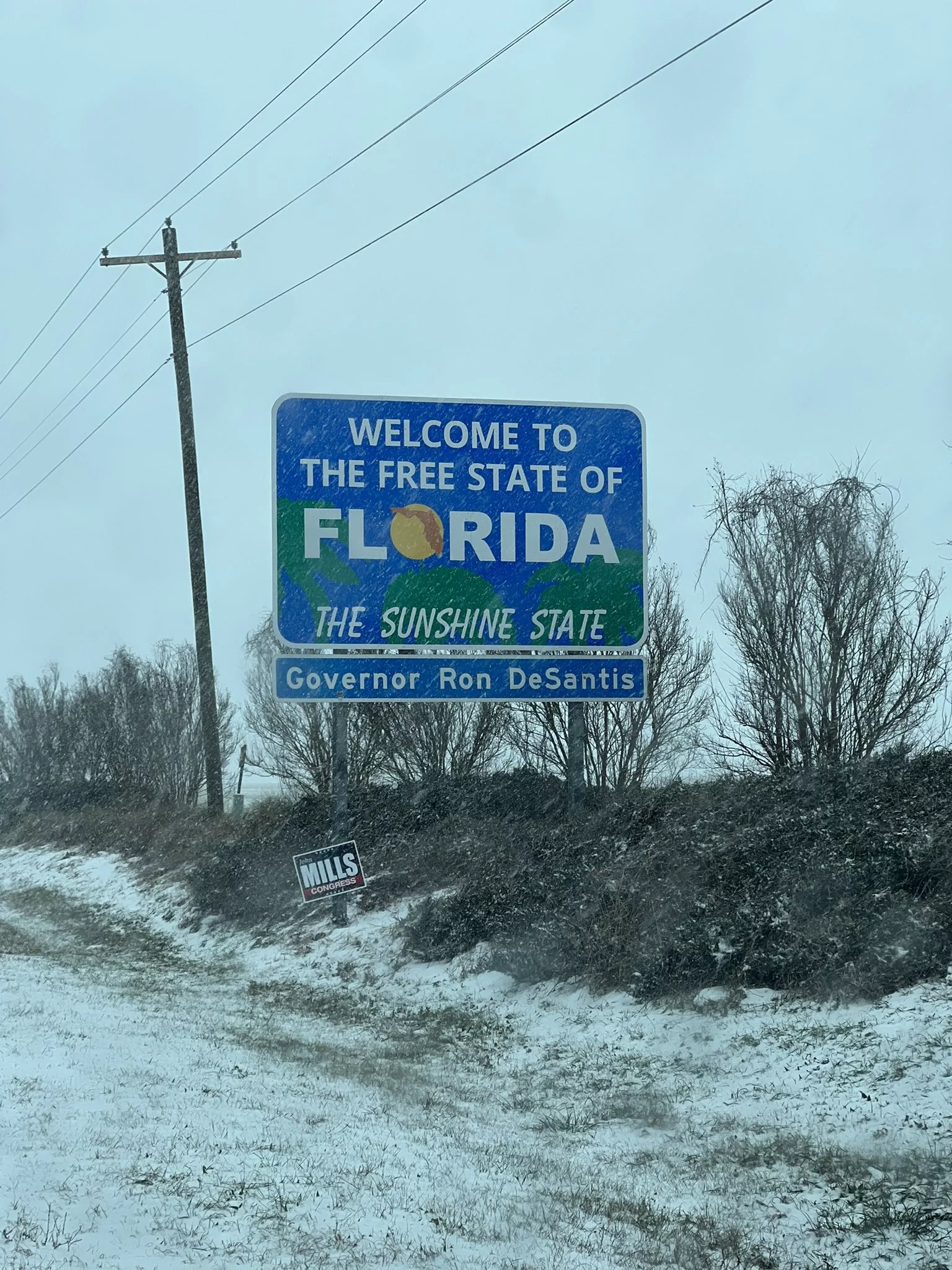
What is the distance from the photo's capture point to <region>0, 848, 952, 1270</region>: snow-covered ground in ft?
17.2

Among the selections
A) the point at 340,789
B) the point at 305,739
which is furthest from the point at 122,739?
the point at 340,789

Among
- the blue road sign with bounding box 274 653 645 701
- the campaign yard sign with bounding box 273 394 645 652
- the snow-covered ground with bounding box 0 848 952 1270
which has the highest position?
the campaign yard sign with bounding box 273 394 645 652

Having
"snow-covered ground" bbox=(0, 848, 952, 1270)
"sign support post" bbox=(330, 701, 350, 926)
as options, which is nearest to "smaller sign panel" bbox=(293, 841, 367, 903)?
"sign support post" bbox=(330, 701, 350, 926)

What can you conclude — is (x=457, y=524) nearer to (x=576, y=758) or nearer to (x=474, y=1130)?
(x=576, y=758)

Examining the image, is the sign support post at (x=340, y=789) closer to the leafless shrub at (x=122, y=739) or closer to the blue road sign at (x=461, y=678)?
the blue road sign at (x=461, y=678)

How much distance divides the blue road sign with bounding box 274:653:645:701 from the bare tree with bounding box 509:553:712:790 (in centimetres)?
117

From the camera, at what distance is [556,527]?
48.2 ft

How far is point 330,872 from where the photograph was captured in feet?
47.8

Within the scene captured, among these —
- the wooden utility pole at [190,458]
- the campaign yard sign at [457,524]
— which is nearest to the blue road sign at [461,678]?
the campaign yard sign at [457,524]

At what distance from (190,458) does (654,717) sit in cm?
1022

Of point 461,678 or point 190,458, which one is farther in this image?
point 190,458

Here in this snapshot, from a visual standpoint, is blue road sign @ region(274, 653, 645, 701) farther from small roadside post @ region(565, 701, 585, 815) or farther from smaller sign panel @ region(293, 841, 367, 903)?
smaller sign panel @ region(293, 841, 367, 903)

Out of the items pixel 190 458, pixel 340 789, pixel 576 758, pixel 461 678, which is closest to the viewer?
pixel 461 678

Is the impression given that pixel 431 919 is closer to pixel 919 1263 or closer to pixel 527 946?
pixel 527 946
